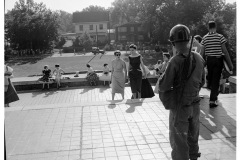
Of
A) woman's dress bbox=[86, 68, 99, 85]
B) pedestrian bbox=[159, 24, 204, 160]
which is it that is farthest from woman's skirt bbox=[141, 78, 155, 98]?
woman's dress bbox=[86, 68, 99, 85]

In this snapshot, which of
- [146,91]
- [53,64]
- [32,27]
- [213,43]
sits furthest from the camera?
[32,27]

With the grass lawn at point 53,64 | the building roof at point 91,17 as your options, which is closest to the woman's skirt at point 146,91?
the grass lawn at point 53,64

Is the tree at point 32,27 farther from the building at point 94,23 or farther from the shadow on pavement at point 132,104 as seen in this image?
the shadow on pavement at point 132,104

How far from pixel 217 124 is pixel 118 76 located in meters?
3.83

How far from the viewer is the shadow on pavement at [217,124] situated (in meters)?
4.72

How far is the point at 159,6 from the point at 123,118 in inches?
1449

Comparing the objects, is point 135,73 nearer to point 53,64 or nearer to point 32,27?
point 53,64

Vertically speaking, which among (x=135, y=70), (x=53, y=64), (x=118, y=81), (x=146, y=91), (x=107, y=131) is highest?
(x=53, y=64)

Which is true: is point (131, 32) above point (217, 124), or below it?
above

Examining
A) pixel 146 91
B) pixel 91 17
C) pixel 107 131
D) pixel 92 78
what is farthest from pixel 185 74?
pixel 91 17

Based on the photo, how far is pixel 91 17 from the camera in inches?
2753

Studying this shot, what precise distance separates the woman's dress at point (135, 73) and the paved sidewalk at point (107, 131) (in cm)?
93

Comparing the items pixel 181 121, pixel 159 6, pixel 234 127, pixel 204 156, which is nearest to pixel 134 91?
pixel 234 127

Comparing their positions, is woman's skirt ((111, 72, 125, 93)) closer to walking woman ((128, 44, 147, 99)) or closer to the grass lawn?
walking woman ((128, 44, 147, 99))
